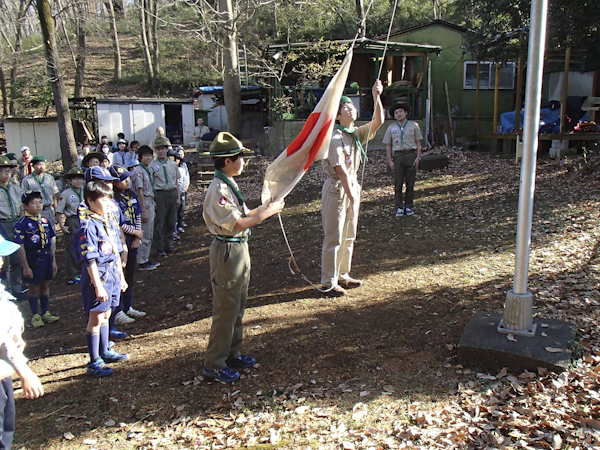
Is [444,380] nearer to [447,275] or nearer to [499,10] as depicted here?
[447,275]

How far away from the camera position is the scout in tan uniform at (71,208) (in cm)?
810

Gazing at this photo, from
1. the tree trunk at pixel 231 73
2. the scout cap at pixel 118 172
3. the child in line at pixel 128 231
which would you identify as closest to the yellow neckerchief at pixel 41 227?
the child in line at pixel 128 231

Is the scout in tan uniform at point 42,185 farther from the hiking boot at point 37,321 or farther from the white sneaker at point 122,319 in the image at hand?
the white sneaker at point 122,319

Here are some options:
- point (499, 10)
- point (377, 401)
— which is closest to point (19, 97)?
point (499, 10)

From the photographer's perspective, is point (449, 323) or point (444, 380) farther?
point (449, 323)

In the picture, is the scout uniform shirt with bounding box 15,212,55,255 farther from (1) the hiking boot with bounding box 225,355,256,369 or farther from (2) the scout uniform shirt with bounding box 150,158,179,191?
(1) the hiking boot with bounding box 225,355,256,369

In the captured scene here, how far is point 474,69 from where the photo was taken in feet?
73.2

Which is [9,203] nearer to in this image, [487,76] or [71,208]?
[71,208]

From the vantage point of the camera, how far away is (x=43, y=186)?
883 cm

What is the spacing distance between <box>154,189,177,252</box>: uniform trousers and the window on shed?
57.1 ft

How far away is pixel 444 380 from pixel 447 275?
8.58 feet

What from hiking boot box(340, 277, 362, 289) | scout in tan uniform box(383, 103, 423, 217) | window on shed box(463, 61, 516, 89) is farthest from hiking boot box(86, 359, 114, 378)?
window on shed box(463, 61, 516, 89)

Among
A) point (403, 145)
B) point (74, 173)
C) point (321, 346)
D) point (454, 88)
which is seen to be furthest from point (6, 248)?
point (454, 88)

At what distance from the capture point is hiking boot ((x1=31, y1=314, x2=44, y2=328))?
22.2 ft
